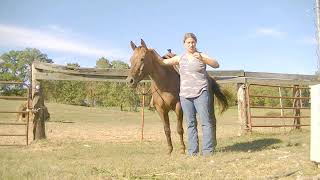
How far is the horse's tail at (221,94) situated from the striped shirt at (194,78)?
5.04 ft

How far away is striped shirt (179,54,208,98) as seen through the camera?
683cm

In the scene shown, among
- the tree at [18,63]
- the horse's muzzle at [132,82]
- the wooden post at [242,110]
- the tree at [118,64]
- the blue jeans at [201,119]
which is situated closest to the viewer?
the blue jeans at [201,119]

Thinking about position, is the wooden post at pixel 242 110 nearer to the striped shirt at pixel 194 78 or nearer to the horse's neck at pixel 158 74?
the horse's neck at pixel 158 74

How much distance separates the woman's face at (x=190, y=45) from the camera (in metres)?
6.80

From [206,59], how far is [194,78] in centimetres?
38

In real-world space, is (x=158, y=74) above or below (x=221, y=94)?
above

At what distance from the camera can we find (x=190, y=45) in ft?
22.4

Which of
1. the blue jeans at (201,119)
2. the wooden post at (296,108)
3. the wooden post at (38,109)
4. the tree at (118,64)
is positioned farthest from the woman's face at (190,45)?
the tree at (118,64)

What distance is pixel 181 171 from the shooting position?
480 cm

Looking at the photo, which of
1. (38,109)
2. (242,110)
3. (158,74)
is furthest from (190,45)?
(242,110)


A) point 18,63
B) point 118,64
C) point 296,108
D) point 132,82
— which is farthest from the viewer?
point 18,63

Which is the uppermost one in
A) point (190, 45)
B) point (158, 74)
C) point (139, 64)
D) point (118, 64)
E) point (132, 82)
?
point (118, 64)

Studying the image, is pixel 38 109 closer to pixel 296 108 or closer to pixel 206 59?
pixel 206 59

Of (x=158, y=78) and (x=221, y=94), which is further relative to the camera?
(x=221, y=94)
